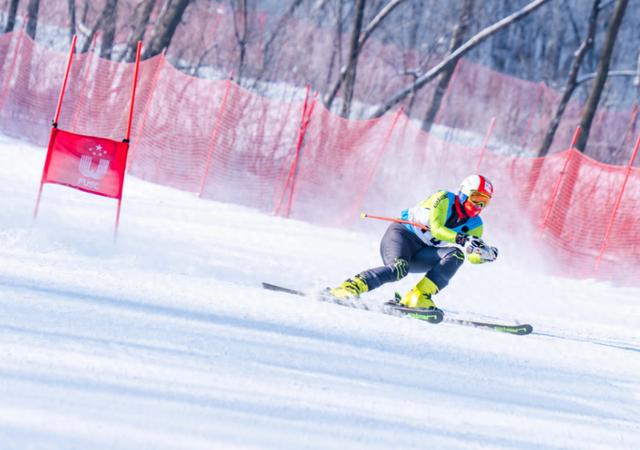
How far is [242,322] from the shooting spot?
5.07 metres

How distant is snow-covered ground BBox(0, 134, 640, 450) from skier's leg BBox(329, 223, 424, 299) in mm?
227

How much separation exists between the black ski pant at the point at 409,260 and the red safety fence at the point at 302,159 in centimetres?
664

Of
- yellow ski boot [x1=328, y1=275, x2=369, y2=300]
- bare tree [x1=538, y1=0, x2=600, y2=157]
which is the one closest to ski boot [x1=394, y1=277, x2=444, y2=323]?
yellow ski boot [x1=328, y1=275, x2=369, y2=300]

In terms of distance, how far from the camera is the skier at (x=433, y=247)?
6.50 m

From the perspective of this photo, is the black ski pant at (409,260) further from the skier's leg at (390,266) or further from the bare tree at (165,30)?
the bare tree at (165,30)

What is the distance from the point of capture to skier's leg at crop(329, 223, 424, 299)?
6.50 m

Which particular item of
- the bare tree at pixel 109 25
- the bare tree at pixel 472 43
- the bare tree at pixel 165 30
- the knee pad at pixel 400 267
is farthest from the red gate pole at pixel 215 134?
the knee pad at pixel 400 267

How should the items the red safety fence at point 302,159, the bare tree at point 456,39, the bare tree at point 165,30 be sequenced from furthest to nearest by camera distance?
1. the bare tree at point 456,39
2. the bare tree at point 165,30
3. the red safety fence at point 302,159

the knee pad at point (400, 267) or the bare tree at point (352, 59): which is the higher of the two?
the bare tree at point (352, 59)

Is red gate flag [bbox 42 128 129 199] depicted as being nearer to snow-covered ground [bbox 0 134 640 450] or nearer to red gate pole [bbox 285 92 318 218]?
snow-covered ground [bbox 0 134 640 450]

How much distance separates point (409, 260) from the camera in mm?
6840

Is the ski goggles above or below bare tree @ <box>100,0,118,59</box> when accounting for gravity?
below

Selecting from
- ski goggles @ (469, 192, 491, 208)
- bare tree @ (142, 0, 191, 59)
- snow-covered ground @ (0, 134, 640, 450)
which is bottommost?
snow-covered ground @ (0, 134, 640, 450)

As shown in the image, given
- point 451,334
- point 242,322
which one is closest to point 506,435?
point 242,322
